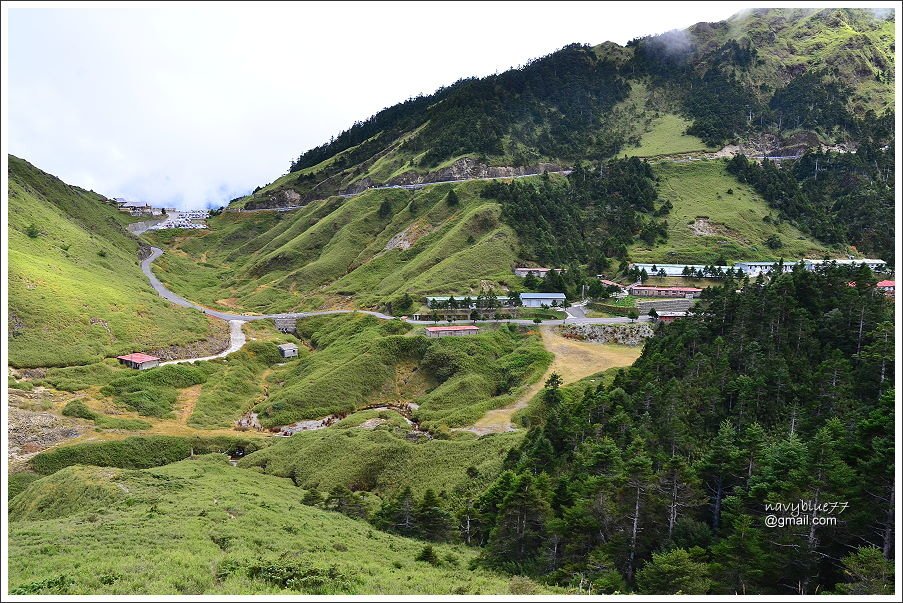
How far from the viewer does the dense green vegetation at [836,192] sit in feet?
400

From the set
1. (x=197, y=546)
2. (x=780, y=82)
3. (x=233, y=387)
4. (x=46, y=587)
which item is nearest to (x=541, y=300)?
(x=233, y=387)

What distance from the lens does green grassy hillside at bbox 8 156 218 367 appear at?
66.0 metres

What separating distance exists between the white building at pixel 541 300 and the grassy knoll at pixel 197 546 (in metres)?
58.2

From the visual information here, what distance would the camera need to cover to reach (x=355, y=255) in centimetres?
12988

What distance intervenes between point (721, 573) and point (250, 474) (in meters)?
37.7

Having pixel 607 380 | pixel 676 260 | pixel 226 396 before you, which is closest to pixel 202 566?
pixel 607 380

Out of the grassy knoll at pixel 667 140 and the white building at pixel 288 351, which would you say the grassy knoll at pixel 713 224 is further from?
the white building at pixel 288 351

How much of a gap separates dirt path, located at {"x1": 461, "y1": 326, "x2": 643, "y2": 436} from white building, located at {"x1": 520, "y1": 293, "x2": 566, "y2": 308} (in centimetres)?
924

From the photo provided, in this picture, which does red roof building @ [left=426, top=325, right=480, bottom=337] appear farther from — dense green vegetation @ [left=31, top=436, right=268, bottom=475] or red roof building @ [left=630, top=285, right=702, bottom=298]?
red roof building @ [left=630, top=285, right=702, bottom=298]

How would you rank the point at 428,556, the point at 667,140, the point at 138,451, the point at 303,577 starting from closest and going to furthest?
1. the point at 303,577
2. the point at 428,556
3. the point at 138,451
4. the point at 667,140

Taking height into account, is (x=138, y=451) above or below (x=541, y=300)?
below

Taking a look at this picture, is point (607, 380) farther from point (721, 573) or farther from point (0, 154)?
point (0, 154)

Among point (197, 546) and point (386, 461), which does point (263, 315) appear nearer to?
point (386, 461)

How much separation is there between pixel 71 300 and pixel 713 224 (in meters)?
126
